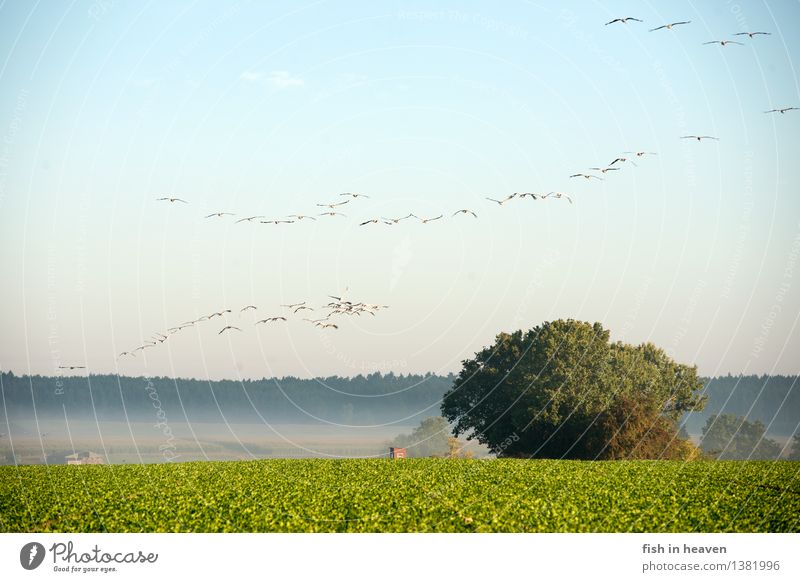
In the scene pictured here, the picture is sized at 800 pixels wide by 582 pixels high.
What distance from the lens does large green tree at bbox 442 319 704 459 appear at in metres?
103

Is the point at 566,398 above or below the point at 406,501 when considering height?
below

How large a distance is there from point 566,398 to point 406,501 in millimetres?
66924

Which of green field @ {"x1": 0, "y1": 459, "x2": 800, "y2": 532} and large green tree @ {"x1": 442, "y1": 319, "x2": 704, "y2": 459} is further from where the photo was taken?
large green tree @ {"x1": 442, "y1": 319, "x2": 704, "y2": 459}

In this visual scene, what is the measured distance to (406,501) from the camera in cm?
4594

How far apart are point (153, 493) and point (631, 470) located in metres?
39.2

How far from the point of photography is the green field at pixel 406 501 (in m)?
39.1

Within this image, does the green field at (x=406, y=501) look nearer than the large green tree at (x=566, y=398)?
Yes

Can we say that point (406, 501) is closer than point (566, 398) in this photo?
Yes

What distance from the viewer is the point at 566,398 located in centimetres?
10956

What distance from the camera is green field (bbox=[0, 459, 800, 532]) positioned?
3909 cm

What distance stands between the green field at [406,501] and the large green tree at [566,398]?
115 feet

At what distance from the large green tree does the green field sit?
115ft

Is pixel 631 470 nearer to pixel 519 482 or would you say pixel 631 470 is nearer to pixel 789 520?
pixel 519 482

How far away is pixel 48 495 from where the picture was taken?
51.4 meters
